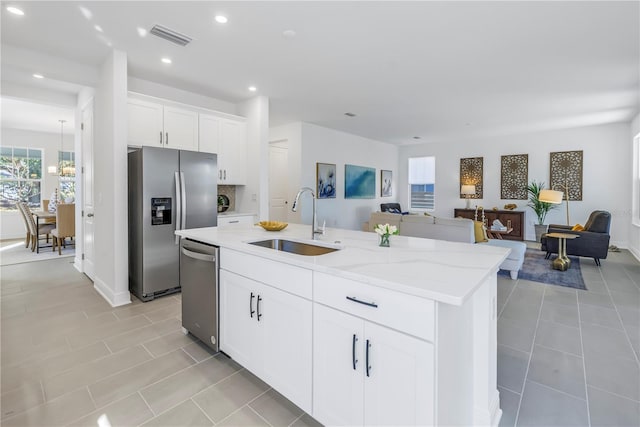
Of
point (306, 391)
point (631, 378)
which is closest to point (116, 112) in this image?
point (306, 391)

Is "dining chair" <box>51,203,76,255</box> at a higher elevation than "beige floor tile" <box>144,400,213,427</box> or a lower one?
higher

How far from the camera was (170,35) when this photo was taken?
2.88 m

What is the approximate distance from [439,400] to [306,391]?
27.7 inches

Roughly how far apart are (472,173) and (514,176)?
985 mm

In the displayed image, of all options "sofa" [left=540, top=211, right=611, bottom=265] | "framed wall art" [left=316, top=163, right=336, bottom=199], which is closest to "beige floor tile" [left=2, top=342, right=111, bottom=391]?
"framed wall art" [left=316, top=163, right=336, bottom=199]

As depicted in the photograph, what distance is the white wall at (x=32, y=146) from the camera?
7293 mm

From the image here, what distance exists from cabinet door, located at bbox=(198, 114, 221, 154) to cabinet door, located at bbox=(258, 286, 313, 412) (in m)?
3.17

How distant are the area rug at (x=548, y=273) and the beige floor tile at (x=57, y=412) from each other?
4.91 m

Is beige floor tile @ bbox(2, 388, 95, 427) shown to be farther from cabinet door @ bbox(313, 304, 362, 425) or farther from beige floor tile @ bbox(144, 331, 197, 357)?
cabinet door @ bbox(313, 304, 362, 425)

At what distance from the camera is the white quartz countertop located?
46.5 inches

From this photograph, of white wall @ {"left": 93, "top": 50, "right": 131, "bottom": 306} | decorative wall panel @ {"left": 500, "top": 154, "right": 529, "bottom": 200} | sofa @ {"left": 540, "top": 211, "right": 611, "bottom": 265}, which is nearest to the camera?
white wall @ {"left": 93, "top": 50, "right": 131, "bottom": 306}

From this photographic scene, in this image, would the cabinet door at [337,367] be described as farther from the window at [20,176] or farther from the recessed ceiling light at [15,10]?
the window at [20,176]

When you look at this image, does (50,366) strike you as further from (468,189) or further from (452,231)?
(468,189)

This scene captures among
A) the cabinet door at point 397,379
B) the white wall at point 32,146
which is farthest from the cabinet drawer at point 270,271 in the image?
the white wall at point 32,146
